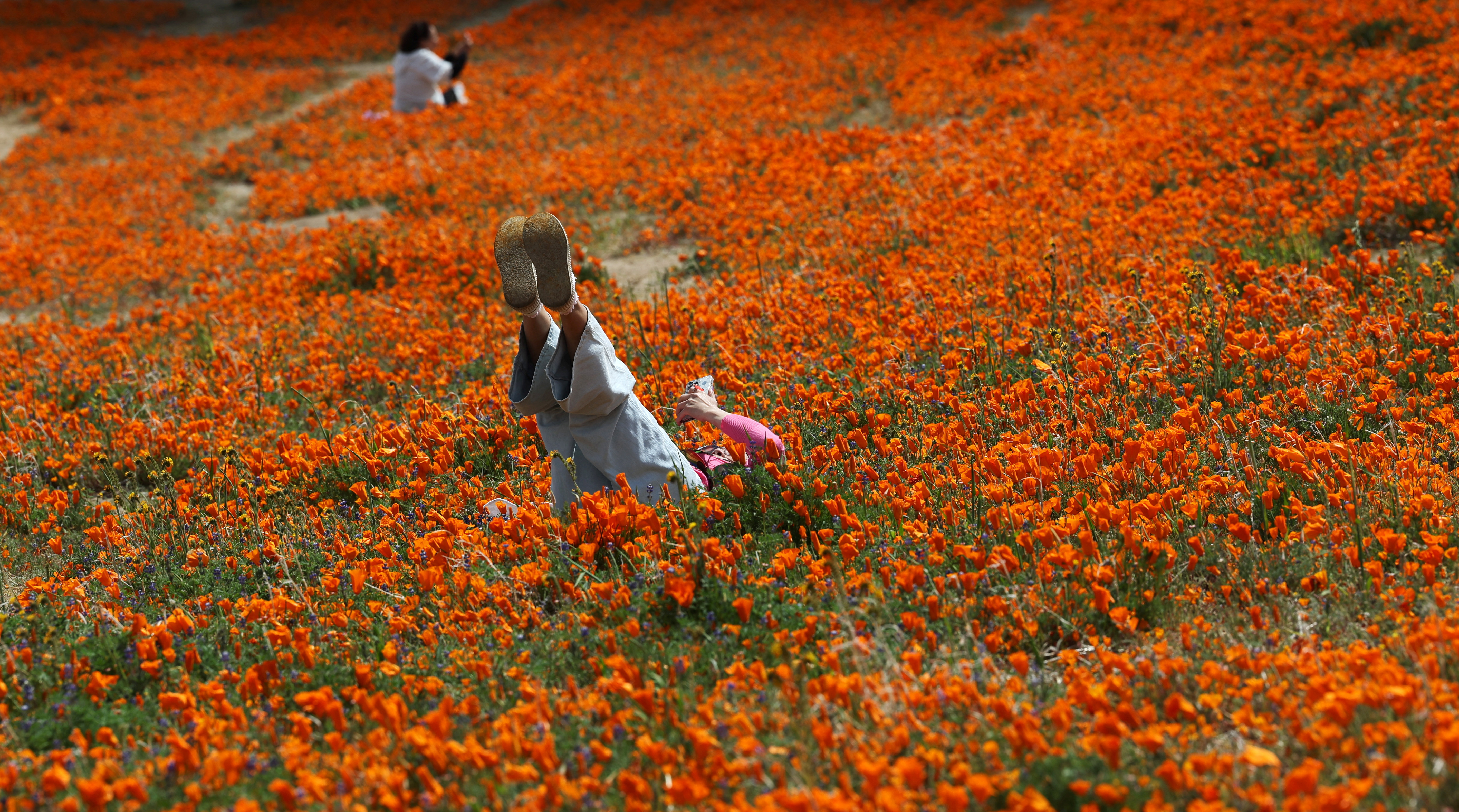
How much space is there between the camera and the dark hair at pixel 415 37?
15.2 meters

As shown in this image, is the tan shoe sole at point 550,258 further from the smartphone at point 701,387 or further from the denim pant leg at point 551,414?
the smartphone at point 701,387

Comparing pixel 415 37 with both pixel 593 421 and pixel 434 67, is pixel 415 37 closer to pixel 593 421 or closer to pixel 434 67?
pixel 434 67

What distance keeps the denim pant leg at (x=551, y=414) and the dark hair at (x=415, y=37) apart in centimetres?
1254

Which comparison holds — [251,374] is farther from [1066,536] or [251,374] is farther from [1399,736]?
[1399,736]

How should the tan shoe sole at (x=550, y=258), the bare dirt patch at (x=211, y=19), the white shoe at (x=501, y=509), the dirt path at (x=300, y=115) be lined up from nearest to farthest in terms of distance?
1. the tan shoe sole at (x=550, y=258)
2. the white shoe at (x=501, y=509)
3. the dirt path at (x=300, y=115)
4. the bare dirt patch at (x=211, y=19)

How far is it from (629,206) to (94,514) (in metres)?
6.61

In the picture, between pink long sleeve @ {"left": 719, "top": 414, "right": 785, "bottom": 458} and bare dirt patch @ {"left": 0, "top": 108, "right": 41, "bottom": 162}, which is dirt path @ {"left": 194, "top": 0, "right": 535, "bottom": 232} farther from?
pink long sleeve @ {"left": 719, "top": 414, "right": 785, "bottom": 458}

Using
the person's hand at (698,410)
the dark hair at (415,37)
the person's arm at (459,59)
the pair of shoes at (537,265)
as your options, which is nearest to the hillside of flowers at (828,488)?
the person's hand at (698,410)

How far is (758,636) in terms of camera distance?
3447 mm

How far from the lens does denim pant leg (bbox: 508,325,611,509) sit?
4316mm

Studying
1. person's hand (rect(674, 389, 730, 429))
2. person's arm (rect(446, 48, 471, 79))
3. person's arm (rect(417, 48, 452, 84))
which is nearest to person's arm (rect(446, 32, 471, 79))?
person's arm (rect(446, 48, 471, 79))

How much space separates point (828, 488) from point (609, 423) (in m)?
1.00

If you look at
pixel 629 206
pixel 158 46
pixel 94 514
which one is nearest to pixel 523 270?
pixel 94 514

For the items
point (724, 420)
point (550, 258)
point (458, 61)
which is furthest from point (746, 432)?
point (458, 61)
